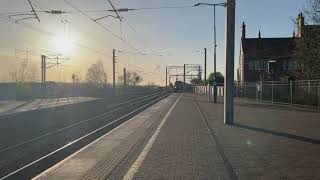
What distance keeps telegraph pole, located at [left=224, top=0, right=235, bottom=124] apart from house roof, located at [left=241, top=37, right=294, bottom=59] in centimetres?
6878

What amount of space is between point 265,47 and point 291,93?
62106mm

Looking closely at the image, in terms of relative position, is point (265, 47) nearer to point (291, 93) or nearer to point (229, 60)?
point (291, 93)

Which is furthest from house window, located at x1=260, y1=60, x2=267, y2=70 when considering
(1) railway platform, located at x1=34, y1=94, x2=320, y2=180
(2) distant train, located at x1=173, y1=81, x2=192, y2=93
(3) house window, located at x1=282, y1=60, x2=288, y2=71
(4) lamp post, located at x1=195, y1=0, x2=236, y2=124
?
(1) railway platform, located at x1=34, y1=94, x2=320, y2=180

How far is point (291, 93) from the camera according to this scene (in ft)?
118

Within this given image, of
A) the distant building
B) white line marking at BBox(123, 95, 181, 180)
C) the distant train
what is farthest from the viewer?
the distant train

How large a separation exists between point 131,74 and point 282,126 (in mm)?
154275

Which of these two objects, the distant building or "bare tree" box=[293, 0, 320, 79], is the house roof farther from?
"bare tree" box=[293, 0, 320, 79]

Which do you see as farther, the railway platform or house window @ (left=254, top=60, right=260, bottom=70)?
house window @ (left=254, top=60, right=260, bottom=70)

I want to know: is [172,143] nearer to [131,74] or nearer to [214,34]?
[214,34]

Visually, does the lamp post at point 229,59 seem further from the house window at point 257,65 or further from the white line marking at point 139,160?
the house window at point 257,65

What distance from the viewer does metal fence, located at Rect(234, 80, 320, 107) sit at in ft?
109

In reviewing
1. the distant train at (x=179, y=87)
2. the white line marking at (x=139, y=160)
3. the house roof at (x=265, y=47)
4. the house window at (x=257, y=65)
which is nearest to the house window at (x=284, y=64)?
the house roof at (x=265, y=47)

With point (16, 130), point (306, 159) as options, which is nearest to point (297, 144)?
point (306, 159)

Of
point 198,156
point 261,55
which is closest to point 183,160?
point 198,156
